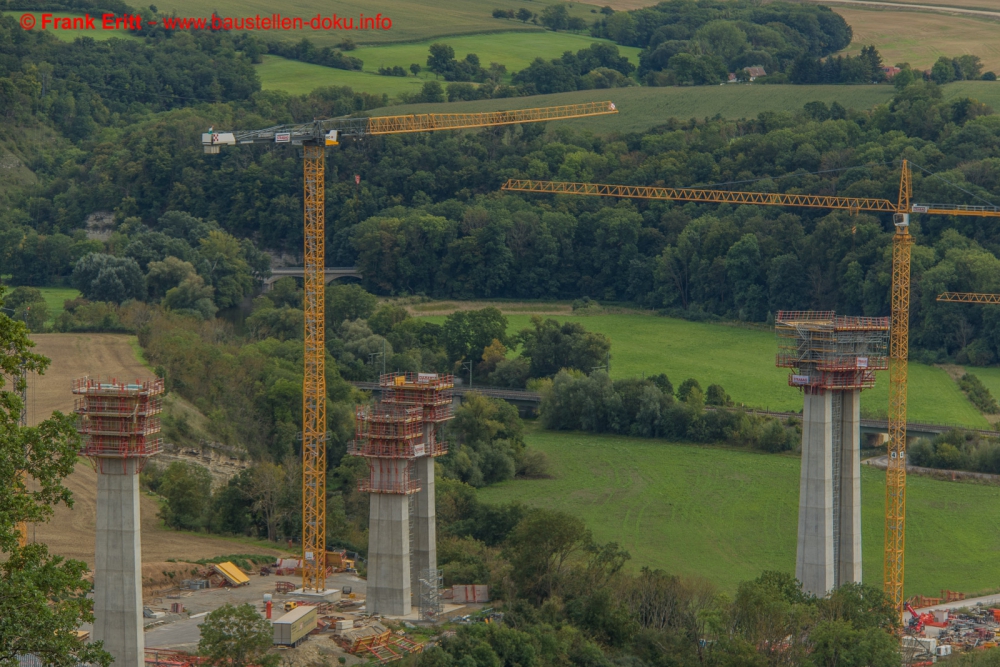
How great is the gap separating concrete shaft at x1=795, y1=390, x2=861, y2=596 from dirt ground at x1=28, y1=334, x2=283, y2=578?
85.4ft

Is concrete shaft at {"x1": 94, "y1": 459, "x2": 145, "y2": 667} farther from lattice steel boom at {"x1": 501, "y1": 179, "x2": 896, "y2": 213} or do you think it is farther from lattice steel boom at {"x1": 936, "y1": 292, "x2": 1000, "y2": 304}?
lattice steel boom at {"x1": 501, "y1": 179, "x2": 896, "y2": 213}

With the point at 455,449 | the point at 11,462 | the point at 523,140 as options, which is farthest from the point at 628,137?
the point at 11,462

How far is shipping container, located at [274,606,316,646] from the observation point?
217 feet

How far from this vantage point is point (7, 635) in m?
36.5

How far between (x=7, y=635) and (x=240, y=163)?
160454 millimetres

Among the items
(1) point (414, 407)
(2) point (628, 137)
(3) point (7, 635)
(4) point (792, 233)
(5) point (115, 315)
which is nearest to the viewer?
(3) point (7, 635)

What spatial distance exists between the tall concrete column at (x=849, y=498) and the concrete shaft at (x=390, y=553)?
19508 mm

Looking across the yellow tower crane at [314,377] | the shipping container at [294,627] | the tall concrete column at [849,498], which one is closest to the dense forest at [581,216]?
the tall concrete column at [849,498]

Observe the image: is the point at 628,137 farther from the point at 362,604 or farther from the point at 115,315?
the point at 362,604

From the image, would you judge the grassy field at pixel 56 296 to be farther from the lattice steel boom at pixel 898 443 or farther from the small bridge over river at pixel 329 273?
the lattice steel boom at pixel 898 443

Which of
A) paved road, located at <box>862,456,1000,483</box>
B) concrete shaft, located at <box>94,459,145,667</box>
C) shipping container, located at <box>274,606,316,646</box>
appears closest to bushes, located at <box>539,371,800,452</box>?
paved road, located at <box>862,456,1000,483</box>

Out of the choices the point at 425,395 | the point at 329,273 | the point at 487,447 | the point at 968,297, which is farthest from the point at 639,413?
the point at 329,273

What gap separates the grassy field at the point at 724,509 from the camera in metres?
92.4

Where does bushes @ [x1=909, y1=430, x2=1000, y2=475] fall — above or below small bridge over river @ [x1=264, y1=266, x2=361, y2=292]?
below
